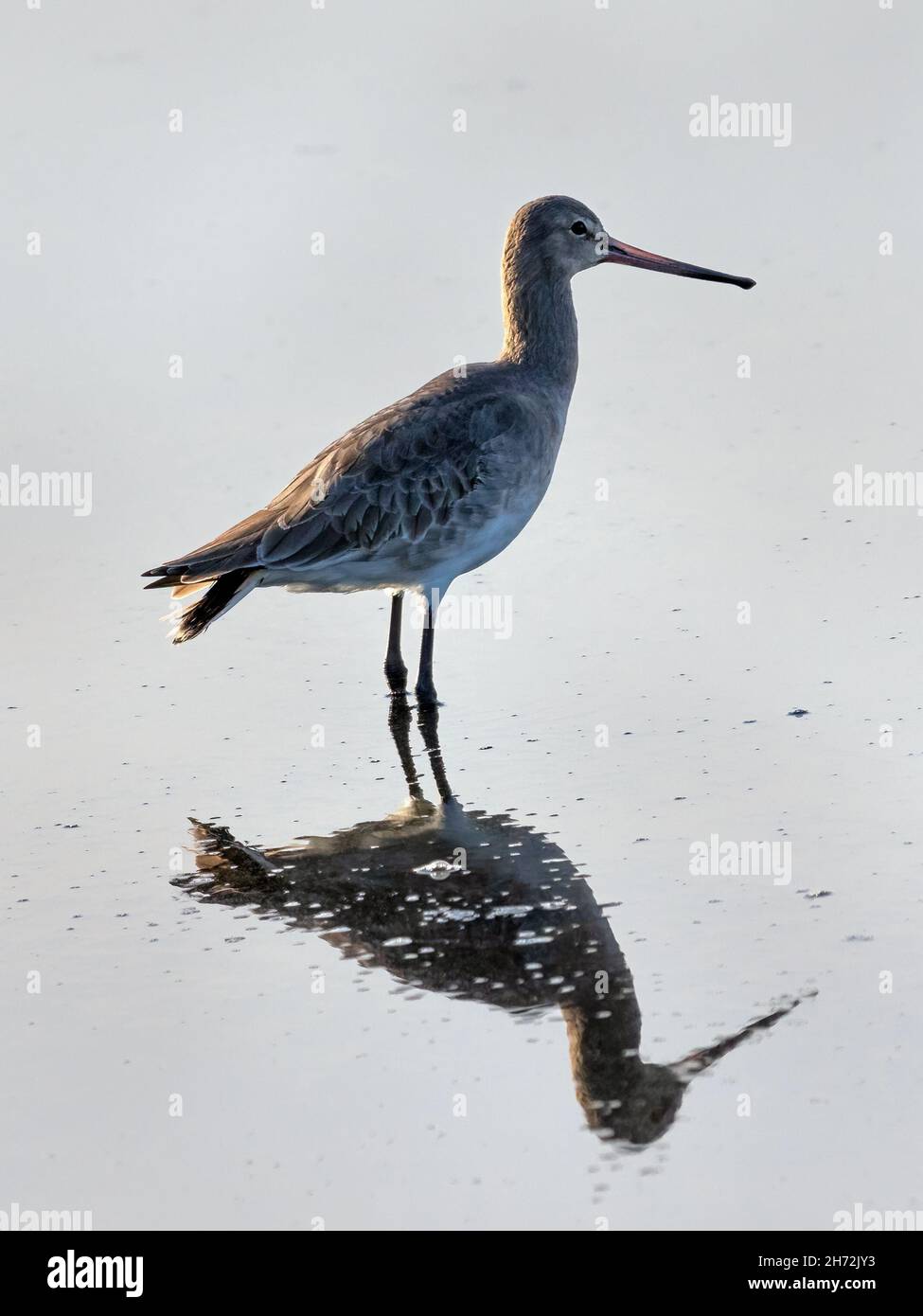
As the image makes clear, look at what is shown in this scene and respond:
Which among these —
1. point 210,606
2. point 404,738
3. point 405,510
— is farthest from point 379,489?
point 404,738

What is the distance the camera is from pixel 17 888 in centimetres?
641

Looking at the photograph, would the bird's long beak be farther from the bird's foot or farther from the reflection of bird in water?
the reflection of bird in water

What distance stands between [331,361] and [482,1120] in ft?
21.7

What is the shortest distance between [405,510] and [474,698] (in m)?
0.76

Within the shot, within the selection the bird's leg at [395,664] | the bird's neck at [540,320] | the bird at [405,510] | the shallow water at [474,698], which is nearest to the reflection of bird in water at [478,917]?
the shallow water at [474,698]

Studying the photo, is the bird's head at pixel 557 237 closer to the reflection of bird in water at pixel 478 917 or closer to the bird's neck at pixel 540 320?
the bird's neck at pixel 540 320

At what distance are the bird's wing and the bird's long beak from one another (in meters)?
1.12

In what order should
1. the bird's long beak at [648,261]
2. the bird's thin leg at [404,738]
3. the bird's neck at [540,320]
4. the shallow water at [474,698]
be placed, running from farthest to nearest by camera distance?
the bird's long beak at [648,261] → the bird's neck at [540,320] → the bird's thin leg at [404,738] → the shallow water at [474,698]

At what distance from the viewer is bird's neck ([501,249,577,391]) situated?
8445 mm

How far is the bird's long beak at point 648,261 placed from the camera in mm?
8820

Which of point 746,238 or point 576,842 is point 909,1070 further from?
point 746,238

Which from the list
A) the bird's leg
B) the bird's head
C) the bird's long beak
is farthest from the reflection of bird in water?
the bird's long beak

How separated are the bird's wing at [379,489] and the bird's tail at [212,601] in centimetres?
8

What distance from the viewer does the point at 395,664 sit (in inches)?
314
